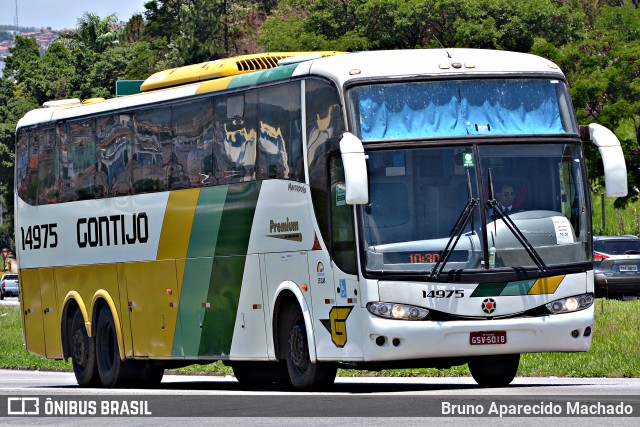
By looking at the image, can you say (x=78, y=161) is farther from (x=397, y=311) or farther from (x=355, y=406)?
(x=355, y=406)

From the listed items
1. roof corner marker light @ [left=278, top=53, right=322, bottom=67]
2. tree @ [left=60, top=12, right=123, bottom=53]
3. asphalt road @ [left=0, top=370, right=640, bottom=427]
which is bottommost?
asphalt road @ [left=0, top=370, right=640, bottom=427]

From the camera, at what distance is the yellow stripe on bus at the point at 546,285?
51.0 ft

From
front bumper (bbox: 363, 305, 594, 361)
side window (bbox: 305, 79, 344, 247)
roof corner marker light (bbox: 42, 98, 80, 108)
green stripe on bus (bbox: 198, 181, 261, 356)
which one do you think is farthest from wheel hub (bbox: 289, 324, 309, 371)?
roof corner marker light (bbox: 42, 98, 80, 108)

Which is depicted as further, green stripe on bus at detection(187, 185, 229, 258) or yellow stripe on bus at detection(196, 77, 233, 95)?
yellow stripe on bus at detection(196, 77, 233, 95)

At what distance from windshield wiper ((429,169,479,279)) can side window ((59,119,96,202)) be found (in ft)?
25.6

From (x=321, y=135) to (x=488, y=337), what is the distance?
9.09 feet

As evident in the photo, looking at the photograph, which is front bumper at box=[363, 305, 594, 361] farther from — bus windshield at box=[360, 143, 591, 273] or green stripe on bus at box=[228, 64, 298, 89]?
green stripe on bus at box=[228, 64, 298, 89]

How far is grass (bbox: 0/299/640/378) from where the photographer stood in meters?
20.1

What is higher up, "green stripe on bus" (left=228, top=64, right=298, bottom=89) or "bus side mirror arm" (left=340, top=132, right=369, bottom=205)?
"green stripe on bus" (left=228, top=64, right=298, bottom=89)

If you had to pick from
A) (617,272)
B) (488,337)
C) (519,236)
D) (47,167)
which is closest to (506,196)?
(519,236)

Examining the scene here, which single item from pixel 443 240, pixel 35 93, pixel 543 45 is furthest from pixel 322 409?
pixel 35 93

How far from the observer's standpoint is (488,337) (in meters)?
15.4

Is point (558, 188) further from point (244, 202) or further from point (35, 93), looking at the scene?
point (35, 93)

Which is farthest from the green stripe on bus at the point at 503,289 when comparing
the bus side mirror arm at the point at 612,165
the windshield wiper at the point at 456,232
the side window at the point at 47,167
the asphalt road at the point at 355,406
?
the side window at the point at 47,167
